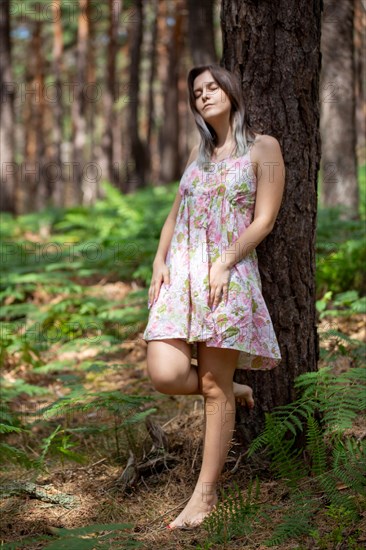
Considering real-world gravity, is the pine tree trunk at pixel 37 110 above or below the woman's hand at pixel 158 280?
above

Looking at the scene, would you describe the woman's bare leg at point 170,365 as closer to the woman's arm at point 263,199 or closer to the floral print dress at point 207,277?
the floral print dress at point 207,277

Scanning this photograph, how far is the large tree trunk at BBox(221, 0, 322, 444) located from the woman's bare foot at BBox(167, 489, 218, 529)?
56 cm

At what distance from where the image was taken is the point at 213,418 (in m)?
3.34

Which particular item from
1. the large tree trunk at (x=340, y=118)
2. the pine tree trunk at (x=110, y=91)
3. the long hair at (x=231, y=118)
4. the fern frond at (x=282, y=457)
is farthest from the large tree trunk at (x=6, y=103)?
the fern frond at (x=282, y=457)

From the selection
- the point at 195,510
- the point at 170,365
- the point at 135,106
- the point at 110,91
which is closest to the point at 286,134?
the point at 170,365

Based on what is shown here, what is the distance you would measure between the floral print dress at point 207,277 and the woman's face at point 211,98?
0.85 feet

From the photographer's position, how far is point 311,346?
3.75 m

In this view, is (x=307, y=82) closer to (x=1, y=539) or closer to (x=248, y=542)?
(x=248, y=542)

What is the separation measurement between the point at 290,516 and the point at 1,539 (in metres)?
1.35

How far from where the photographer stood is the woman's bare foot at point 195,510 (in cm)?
323

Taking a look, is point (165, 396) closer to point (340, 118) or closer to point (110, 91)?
point (340, 118)

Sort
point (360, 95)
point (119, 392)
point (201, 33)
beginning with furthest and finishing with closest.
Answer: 1. point (360, 95)
2. point (201, 33)
3. point (119, 392)

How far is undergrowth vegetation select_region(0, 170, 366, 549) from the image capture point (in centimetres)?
305

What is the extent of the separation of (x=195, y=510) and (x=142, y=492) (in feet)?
1.65
